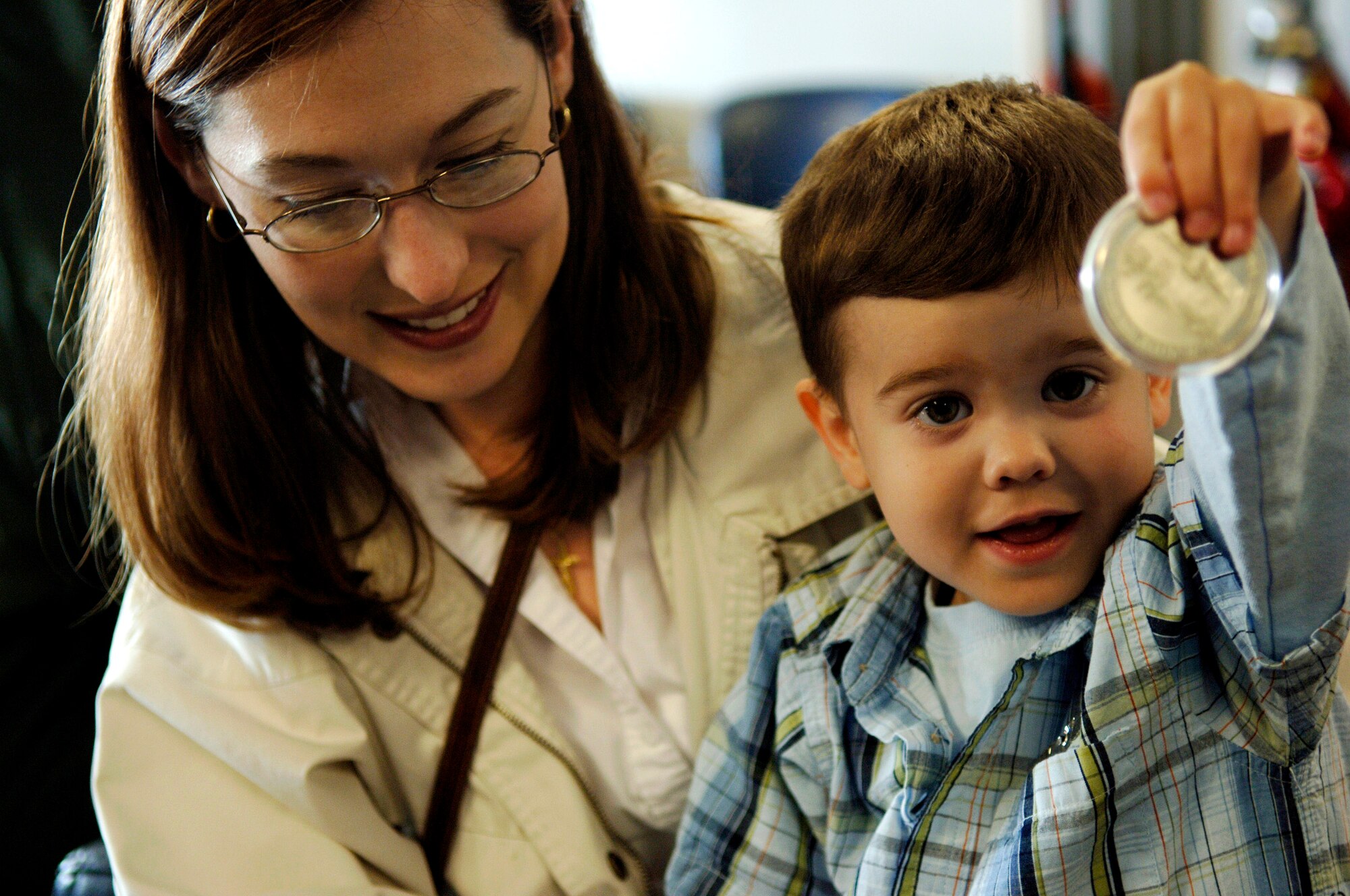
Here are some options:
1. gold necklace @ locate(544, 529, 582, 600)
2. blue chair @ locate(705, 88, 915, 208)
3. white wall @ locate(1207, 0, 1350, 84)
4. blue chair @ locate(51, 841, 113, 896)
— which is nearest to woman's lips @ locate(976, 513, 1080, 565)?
gold necklace @ locate(544, 529, 582, 600)

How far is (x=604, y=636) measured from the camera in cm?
118

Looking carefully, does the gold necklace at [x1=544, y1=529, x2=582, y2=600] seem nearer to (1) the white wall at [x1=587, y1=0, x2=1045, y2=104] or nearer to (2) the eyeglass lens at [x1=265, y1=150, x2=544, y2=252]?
(2) the eyeglass lens at [x1=265, y1=150, x2=544, y2=252]

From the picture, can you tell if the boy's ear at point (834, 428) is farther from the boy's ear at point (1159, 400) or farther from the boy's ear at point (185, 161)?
the boy's ear at point (185, 161)

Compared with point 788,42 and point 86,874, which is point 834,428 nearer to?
point 86,874

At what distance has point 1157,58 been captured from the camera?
339cm

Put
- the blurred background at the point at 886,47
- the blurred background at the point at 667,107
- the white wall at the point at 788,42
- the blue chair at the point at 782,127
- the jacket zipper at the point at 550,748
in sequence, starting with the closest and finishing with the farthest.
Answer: the jacket zipper at the point at 550,748, the blurred background at the point at 667,107, the blue chair at the point at 782,127, the blurred background at the point at 886,47, the white wall at the point at 788,42

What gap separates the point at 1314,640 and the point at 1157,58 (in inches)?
123

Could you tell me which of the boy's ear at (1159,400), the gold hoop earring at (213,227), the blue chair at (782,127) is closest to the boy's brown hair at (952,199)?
the boy's ear at (1159,400)

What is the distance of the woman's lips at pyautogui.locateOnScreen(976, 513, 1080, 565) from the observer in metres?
0.81

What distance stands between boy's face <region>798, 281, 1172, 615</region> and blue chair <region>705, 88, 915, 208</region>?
1.76m

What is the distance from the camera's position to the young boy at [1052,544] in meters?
0.65

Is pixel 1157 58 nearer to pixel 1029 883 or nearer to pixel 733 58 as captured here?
pixel 733 58

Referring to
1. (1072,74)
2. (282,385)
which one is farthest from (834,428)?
(1072,74)

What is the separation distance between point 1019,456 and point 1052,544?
0.08m
